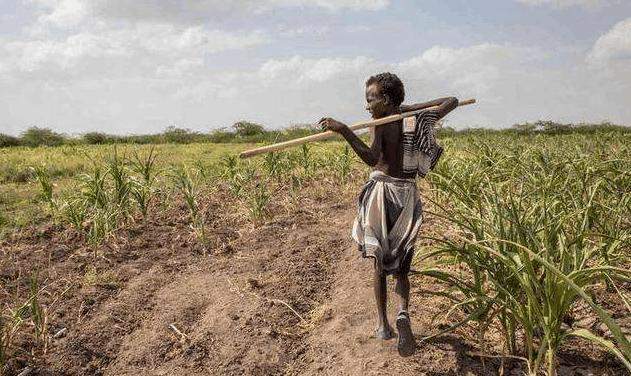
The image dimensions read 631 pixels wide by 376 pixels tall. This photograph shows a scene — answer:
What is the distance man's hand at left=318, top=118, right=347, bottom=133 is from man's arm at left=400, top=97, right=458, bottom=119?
0.45 m

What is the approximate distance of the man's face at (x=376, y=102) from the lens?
2822mm

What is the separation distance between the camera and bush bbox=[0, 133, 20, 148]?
72.1ft

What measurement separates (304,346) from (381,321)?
0.62 meters

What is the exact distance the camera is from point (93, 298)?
410 cm

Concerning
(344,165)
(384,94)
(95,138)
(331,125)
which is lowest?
(344,165)

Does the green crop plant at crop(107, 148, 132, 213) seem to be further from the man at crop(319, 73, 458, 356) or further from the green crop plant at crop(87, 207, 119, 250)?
the man at crop(319, 73, 458, 356)

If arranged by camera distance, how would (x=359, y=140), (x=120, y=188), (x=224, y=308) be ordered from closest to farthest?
(x=359, y=140)
(x=224, y=308)
(x=120, y=188)

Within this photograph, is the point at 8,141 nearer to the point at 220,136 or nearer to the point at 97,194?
the point at 220,136

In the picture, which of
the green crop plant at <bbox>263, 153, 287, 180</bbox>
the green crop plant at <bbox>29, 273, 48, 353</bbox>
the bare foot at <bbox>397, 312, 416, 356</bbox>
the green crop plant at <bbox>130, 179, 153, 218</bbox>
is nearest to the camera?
the bare foot at <bbox>397, 312, 416, 356</bbox>

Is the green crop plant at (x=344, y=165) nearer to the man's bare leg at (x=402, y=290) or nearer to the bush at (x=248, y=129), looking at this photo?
the man's bare leg at (x=402, y=290)

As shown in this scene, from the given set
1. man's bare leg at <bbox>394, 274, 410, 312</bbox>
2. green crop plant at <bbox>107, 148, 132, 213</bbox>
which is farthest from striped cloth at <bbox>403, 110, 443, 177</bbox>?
green crop plant at <bbox>107, 148, 132, 213</bbox>

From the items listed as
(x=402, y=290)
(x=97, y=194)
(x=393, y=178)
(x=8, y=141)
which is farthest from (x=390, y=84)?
(x=8, y=141)

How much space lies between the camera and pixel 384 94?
2818 millimetres

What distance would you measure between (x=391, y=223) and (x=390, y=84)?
731 millimetres
